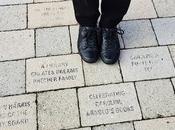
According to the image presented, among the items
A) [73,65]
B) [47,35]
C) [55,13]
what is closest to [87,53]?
[73,65]

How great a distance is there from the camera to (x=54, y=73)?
231cm

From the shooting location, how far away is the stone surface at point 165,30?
253 cm

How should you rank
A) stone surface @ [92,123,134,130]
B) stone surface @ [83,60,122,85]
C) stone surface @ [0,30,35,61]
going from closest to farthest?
stone surface @ [92,123,134,130], stone surface @ [83,60,122,85], stone surface @ [0,30,35,61]

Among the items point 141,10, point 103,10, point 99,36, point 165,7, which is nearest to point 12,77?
point 99,36

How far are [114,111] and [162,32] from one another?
85 centimetres

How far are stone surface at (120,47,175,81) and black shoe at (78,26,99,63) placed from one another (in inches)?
8.7

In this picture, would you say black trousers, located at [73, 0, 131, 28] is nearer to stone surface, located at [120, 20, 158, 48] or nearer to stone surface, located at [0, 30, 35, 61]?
stone surface, located at [120, 20, 158, 48]

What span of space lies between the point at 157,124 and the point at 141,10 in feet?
3.55

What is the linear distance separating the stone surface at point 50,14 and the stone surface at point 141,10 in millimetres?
494

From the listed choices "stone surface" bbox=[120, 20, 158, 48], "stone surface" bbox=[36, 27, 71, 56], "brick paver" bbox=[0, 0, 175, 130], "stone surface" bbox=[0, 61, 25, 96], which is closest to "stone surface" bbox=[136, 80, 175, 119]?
"brick paver" bbox=[0, 0, 175, 130]

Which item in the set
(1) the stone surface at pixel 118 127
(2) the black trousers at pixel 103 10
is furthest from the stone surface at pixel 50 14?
(1) the stone surface at pixel 118 127

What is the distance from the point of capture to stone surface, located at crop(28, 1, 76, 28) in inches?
104

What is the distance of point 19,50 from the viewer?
2.46 meters

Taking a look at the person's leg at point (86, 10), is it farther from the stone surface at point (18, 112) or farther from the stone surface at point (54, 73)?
the stone surface at point (18, 112)
